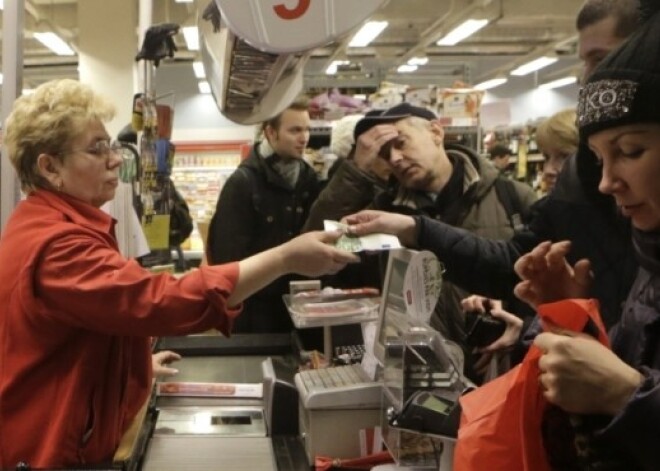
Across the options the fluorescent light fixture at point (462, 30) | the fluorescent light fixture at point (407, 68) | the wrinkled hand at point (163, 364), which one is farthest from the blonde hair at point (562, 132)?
the fluorescent light fixture at point (407, 68)

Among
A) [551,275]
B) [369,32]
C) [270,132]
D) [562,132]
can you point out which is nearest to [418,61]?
[369,32]

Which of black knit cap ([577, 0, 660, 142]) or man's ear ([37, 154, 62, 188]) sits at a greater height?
black knit cap ([577, 0, 660, 142])

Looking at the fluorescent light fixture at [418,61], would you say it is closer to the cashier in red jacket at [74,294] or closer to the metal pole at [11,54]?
the metal pole at [11,54]

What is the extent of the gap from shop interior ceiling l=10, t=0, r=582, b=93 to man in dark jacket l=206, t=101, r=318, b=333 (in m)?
2.82

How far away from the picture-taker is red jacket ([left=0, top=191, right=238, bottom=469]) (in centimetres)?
171

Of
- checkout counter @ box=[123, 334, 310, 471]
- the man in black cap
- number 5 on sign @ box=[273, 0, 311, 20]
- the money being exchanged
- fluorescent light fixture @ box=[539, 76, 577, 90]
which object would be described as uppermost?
fluorescent light fixture @ box=[539, 76, 577, 90]

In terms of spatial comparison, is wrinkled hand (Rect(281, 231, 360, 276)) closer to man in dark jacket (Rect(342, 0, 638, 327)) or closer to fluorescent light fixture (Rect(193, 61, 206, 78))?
man in dark jacket (Rect(342, 0, 638, 327))

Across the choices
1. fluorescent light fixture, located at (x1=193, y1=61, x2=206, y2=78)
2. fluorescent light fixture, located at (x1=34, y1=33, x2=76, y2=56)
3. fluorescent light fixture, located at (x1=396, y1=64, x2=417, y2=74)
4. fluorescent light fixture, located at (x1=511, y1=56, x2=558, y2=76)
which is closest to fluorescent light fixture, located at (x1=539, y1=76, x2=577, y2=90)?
fluorescent light fixture, located at (x1=511, y1=56, x2=558, y2=76)

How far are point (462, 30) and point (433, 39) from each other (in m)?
0.63

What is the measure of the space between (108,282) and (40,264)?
0.17 metres

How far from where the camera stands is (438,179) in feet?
8.35

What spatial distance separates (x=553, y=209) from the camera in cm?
182

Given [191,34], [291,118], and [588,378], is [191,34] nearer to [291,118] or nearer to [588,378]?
[291,118]

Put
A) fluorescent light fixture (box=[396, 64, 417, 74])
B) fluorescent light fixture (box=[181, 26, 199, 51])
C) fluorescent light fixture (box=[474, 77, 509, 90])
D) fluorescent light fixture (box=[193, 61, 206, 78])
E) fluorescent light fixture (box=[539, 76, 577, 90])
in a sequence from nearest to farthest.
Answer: fluorescent light fixture (box=[181, 26, 199, 51]), fluorescent light fixture (box=[193, 61, 206, 78]), fluorescent light fixture (box=[396, 64, 417, 74]), fluorescent light fixture (box=[539, 76, 577, 90]), fluorescent light fixture (box=[474, 77, 509, 90])
